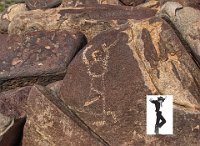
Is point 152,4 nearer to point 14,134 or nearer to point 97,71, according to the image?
point 97,71

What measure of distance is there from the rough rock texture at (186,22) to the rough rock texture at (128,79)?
0.58 feet

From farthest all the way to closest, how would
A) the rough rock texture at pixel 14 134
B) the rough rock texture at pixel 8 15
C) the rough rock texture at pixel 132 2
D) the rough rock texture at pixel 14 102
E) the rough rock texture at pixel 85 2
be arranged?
the rough rock texture at pixel 132 2, the rough rock texture at pixel 85 2, the rough rock texture at pixel 8 15, the rough rock texture at pixel 14 102, the rough rock texture at pixel 14 134

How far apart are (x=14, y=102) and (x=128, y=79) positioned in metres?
1.09

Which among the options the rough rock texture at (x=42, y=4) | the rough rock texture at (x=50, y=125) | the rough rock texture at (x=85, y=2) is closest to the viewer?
the rough rock texture at (x=50, y=125)

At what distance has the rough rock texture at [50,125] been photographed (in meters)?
3.96

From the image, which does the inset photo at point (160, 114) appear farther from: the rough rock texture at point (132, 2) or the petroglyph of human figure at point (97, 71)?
the rough rock texture at point (132, 2)

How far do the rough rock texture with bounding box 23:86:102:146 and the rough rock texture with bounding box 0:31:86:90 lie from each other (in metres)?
0.52

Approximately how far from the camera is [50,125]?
4.01 m

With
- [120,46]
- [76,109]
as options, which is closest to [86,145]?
[76,109]

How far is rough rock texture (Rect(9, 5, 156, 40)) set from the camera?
514 cm

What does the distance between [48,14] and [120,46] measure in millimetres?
1617

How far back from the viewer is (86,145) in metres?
3.95

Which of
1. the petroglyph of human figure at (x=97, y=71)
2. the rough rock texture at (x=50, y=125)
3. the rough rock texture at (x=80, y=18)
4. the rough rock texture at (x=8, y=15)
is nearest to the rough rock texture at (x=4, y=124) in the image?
the rough rock texture at (x=50, y=125)

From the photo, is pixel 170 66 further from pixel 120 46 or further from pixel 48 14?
pixel 48 14
